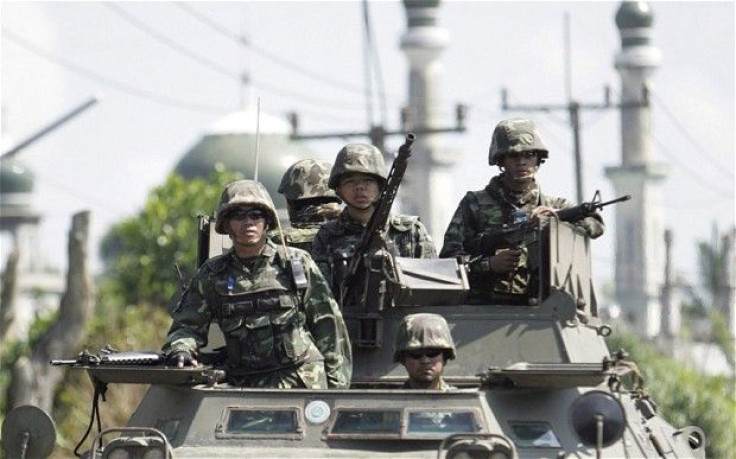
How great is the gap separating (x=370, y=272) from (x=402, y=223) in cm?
100

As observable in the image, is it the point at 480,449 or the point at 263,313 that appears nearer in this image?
the point at 480,449

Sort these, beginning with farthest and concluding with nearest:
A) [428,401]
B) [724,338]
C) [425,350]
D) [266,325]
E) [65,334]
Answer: [724,338] < [65,334] < [266,325] < [425,350] < [428,401]

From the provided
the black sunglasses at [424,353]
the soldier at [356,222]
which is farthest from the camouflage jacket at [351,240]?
the black sunglasses at [424,353]

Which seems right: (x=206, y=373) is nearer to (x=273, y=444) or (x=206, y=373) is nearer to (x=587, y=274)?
(x=273, y=444)

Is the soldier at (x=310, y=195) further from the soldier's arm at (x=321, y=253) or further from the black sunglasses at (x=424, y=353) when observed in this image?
the black sunglasses at (x=424, y=353)

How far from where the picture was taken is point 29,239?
128 metres

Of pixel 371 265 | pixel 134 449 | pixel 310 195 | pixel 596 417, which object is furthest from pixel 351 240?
pixel 596 417

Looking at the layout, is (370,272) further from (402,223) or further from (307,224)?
(307,224)

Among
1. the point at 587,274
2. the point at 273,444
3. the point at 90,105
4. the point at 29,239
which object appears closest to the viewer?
the point at 273,444

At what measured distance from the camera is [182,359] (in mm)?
18812

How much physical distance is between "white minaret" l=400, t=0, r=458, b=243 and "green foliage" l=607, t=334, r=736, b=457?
4000 centimetres

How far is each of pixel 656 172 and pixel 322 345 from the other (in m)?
78.0

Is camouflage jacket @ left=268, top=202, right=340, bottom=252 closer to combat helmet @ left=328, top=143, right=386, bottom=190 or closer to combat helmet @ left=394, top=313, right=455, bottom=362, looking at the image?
combat helmet @ left=328, top=143, right=386, bottom=190

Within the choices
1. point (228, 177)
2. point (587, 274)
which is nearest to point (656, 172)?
point (228, 177)
